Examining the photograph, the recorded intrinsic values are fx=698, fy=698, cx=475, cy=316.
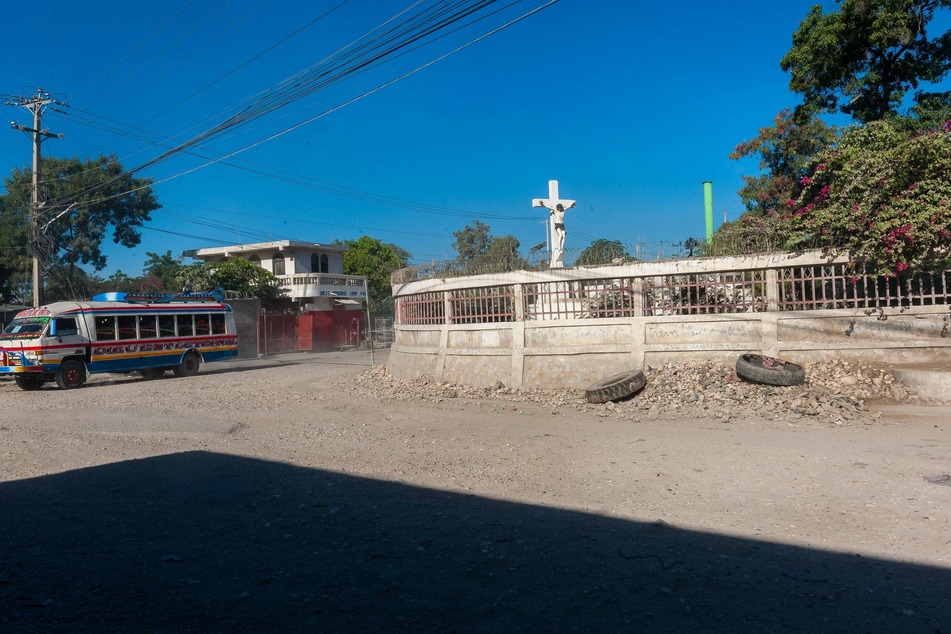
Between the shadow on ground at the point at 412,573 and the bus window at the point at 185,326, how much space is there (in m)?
16.7

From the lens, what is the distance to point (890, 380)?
11.5m

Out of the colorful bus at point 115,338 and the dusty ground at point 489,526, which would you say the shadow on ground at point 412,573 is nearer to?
the dusty ground at point 489,526

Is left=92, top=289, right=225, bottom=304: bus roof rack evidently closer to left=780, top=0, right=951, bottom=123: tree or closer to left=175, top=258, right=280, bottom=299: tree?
left=175, top=258, right=280, bottom=299: tree

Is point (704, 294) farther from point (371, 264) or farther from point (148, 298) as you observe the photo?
point (371, 264)

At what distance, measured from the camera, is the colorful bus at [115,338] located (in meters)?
18.5

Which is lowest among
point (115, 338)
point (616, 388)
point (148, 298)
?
point (616, 388)

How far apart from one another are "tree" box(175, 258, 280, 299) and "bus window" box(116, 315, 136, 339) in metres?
14.8

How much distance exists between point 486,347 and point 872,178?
313 inches

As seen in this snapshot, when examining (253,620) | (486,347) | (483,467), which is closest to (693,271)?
(486,347)

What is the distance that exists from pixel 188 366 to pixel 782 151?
20.6 m

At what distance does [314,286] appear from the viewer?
43125 mm

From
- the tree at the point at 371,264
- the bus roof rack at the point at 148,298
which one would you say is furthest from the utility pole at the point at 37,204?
the tree at the point at 371,264

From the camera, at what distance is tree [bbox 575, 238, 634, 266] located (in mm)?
14234

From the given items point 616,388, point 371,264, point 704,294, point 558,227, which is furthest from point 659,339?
point 371,264
